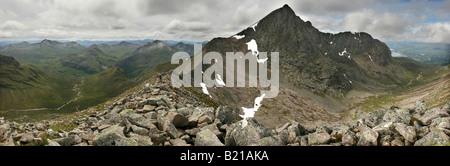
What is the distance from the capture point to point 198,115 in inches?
841

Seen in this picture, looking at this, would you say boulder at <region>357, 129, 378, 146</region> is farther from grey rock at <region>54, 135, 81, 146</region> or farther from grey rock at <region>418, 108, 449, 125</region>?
grey rock at <region>54, 135, 81, 146</region>

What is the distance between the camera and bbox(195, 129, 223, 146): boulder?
16.0 meters

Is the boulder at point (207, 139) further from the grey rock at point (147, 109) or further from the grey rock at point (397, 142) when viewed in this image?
the grey rock at point (397, 142)

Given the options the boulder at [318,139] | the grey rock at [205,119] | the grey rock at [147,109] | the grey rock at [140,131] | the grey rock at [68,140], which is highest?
the grey rock at [147,109]

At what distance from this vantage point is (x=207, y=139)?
16156 mm

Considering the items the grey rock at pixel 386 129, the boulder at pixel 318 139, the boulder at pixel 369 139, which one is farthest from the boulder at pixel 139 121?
the grey rock at pixel 386 129

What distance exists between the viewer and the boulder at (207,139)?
16.0 metres

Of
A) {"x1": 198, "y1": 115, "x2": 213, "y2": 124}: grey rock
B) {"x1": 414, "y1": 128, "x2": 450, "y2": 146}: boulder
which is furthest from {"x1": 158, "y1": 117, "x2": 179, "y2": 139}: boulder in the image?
{"x1": 414, "y1": 128, "x2": 450, "y2": 146}: boulder

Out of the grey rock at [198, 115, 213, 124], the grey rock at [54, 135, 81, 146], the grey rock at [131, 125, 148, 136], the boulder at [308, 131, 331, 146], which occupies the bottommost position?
the boulder at [308, 131, 331, 146]
